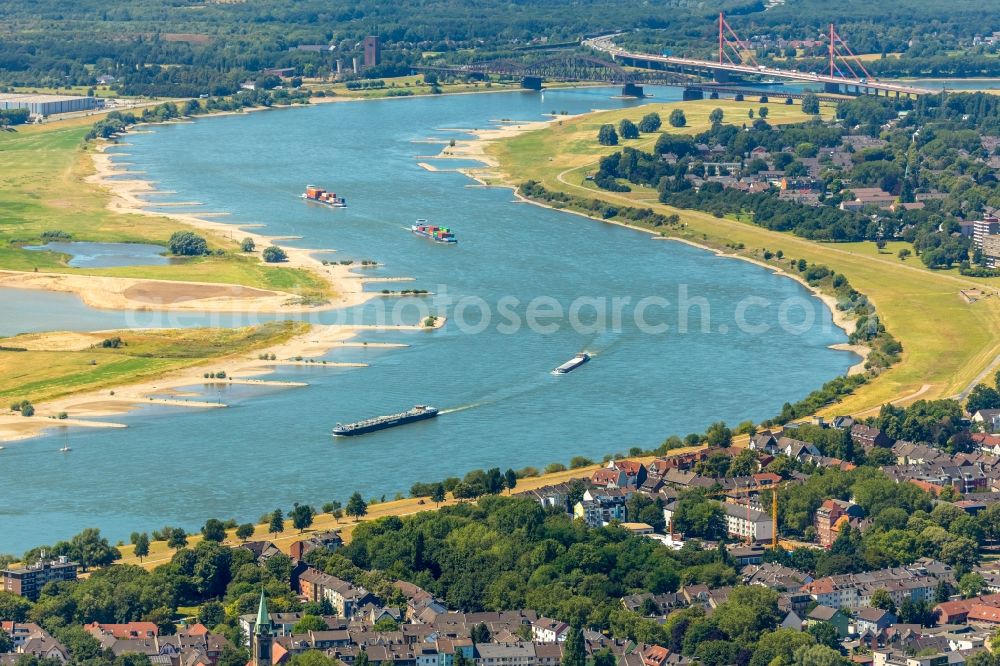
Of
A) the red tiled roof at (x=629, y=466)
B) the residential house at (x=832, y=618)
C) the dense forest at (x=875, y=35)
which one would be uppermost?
the residential house at (x=832, y=618)

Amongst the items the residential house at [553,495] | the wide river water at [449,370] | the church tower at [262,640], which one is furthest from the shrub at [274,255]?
the church tower at [262,640]

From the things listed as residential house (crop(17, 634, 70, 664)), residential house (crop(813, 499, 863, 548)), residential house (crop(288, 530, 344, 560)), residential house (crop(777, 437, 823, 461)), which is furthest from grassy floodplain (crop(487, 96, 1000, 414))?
residential house (crop(17, 634, 70, 664))

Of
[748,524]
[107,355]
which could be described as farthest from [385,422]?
[748,524]

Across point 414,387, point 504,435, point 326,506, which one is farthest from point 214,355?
point 326,506

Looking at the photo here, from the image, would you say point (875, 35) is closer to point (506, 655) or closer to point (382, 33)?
point (382, 33)

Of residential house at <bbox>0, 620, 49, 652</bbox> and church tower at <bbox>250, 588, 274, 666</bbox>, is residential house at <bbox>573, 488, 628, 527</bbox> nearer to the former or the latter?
church tower at <bbox>250, 588, 274, 666</bbox>

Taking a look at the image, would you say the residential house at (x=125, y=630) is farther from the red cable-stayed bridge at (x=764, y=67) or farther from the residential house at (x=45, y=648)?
the red cable-stayed bridge at (x=764, y=67)
